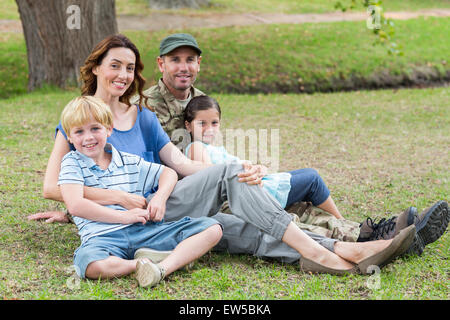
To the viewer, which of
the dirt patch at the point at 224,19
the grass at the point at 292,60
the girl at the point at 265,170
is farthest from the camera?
the dirt patch at the point at 224,19

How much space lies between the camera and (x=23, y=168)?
564 centimetres

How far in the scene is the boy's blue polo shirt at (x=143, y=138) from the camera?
3561 millimetres

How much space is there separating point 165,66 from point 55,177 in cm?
127

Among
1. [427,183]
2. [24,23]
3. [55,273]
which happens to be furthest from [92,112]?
[24,23]

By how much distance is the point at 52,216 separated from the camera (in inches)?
165

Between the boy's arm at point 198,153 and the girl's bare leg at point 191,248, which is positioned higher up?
the boy's arm at point 198,153

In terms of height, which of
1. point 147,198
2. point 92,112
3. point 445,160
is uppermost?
point 92,112

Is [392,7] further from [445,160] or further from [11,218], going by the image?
[11,218]

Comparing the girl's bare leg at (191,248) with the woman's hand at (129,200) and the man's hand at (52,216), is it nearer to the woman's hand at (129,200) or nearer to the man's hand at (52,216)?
the woman's hand at (129,200)

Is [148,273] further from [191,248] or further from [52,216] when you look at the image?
[52,216]

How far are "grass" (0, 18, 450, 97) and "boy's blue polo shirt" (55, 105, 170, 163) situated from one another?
7.04 metres

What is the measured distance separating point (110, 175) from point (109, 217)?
0.96 feet

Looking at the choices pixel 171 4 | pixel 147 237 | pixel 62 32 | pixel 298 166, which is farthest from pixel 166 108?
pixel 171 4

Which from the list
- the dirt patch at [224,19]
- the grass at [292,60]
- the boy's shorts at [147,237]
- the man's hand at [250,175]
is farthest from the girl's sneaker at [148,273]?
the dirt patch at [224,19]
